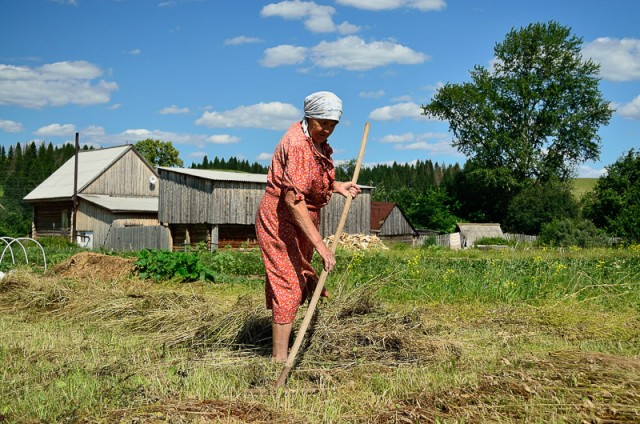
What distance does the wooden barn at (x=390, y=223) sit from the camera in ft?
133

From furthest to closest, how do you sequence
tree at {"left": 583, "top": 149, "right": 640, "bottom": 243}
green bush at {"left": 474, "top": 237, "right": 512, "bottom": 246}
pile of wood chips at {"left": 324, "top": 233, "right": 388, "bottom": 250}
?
green bush at {"left": 474, "top": 237, "right": 512, "bottom": 246} → tree at {"left": 583, "top": 149, "right": 640, "bottom": 243} → pile of wood chips at {"left": 324, "top": 233, "right": 388, "bottom": 250}

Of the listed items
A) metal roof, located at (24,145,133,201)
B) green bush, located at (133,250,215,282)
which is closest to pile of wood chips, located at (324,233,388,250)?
metal roof, located at (24,145,133,201)

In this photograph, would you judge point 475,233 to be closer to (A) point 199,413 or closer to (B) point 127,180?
(B) point 127,180

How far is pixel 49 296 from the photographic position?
7.54 metres

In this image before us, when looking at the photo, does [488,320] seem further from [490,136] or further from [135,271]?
[490,136]

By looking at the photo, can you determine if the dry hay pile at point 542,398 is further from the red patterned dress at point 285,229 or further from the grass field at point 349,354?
the red patterned dress at point 285,229

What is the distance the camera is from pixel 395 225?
1654 inches

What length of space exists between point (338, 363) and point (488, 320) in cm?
231

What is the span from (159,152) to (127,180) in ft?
87.5

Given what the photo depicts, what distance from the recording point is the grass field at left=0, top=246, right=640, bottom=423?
2.96 metres

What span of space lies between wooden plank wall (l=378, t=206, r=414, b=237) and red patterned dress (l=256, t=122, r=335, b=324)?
36.7 meters

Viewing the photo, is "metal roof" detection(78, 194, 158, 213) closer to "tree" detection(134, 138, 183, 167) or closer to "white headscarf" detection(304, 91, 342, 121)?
"tree" detection(134, 138, 183, 167)

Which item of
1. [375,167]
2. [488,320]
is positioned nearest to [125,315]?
[488,320]

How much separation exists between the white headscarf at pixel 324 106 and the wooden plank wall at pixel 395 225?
121 ft
